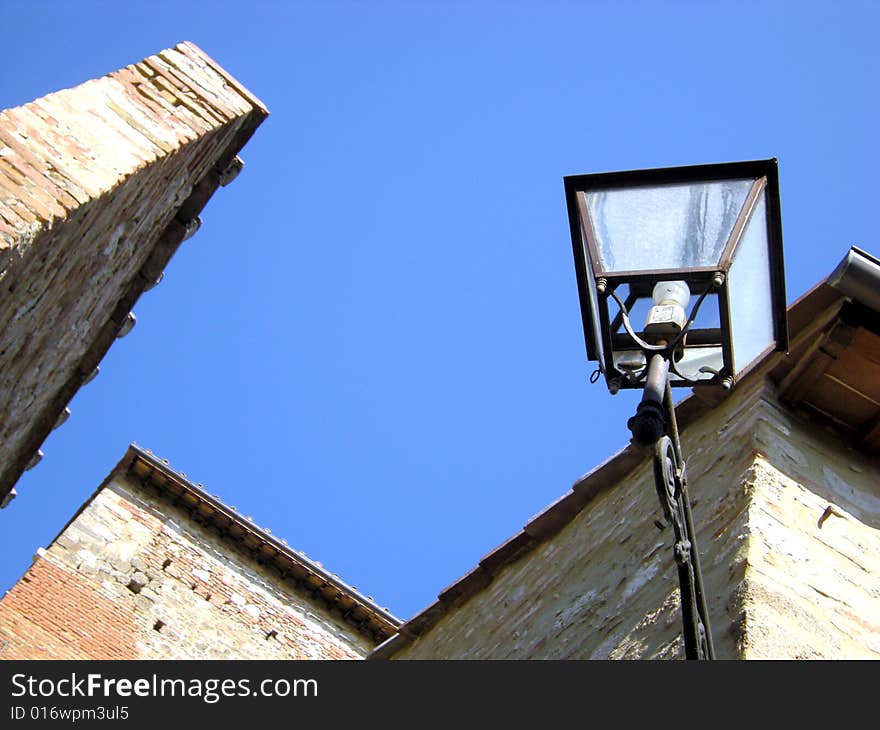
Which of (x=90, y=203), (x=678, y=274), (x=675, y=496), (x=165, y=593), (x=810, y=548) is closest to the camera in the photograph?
(x=675, y=496)

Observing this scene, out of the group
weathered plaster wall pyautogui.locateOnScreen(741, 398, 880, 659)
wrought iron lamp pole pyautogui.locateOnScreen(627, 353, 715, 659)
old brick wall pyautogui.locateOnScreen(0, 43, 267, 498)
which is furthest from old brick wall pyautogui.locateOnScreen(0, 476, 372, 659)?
wrought iron lamp pole pyautogui.locateOnScreen(627, 353, 715, 659)

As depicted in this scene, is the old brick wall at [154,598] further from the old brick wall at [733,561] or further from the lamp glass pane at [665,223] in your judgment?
the lamp glass pane at [665,223]

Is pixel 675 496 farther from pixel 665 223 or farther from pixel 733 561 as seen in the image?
pixel 733 561

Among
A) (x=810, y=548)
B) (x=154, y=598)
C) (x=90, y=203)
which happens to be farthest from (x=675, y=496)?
(x=154, y=598)

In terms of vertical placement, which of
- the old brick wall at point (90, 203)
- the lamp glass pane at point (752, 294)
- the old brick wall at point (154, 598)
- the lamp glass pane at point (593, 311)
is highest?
the old brick wall at point (154, 598)

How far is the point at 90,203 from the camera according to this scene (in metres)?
4.60

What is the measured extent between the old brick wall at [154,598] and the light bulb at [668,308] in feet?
36.1

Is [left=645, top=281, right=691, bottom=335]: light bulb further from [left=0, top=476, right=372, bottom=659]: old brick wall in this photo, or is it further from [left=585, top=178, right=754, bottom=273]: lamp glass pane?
[left=0, top=476, right=372, bottom=659]: old brick wall

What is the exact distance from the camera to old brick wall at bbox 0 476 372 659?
13.0 meters

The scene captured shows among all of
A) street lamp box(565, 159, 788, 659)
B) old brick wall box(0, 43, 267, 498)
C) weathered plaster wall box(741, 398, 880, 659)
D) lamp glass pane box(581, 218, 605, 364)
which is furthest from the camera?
old brick wall box(0, 43, 267, 498)

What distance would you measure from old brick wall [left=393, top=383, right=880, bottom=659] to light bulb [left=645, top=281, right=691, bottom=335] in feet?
3.87

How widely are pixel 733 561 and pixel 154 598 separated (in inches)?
427

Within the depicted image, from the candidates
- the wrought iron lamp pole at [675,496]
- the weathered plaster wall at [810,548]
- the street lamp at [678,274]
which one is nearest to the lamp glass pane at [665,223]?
the street lamp at [678,274]

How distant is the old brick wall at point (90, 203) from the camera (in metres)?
4.41
